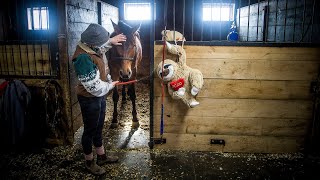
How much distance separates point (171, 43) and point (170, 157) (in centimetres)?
159

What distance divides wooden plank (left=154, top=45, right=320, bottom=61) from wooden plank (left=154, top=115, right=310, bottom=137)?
0.86 metres

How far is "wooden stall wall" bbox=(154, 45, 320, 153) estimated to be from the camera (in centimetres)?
342

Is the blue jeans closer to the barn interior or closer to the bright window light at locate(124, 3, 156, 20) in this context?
the barn interior

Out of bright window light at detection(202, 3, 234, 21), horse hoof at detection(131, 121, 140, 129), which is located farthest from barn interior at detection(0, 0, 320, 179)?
bright window light at detection(202, 3, 234, 21)

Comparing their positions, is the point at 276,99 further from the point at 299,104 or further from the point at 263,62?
the point at 263,62

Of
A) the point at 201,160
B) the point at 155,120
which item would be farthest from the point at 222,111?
the point at 155,120

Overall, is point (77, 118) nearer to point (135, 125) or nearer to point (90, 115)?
point (135, 125)

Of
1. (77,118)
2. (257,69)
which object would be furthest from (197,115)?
(77,118)

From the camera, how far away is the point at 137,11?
8438mm

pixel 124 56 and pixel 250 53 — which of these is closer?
pixel 250 53

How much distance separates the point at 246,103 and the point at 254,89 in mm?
221

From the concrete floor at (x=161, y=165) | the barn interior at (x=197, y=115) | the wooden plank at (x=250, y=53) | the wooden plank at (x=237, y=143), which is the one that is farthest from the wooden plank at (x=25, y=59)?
the wooden plank at (x=237, y=143)

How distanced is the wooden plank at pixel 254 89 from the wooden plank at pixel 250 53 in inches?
12.7

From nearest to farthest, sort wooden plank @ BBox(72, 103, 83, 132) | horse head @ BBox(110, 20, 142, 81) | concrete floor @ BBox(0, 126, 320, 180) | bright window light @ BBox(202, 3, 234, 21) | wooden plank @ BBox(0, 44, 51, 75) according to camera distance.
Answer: concrete floor @ BBox(0, 126, 320, 180), wooden plank @ BBox(0, 44, 51, 75), horse head @ BBox(110, 20, 142, 81), wooden plank @ BBox(72, 103, 83, 132), bright window light @ BBox(202, 3, 234, 21)
